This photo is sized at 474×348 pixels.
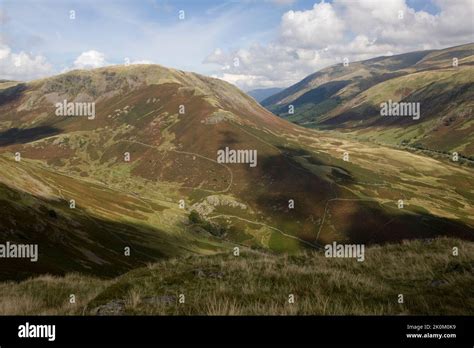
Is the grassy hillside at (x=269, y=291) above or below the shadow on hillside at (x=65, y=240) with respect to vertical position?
above

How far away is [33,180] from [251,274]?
358ft

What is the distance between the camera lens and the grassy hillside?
10.3 m

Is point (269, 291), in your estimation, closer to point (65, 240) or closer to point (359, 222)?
point (65, 240)

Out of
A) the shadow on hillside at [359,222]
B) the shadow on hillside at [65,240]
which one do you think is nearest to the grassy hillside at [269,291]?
the shadow on hillside at [65,240]

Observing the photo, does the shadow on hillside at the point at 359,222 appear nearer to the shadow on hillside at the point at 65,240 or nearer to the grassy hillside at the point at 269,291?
the shadow on hillside at the point at 65,240

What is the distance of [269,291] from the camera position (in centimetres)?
1217

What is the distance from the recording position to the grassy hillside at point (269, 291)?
1027 cm

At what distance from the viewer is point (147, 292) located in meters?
12.3

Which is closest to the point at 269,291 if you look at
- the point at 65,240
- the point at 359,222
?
the point at 65,240

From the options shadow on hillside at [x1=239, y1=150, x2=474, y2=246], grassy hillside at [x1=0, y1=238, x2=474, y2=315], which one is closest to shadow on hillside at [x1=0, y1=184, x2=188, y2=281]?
grassy hillside at [x1=0, y1=238, x2=474, y2=315]

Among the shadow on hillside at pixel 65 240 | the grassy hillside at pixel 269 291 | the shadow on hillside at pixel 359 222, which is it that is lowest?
the shadow on hillside at pixel 359 222
